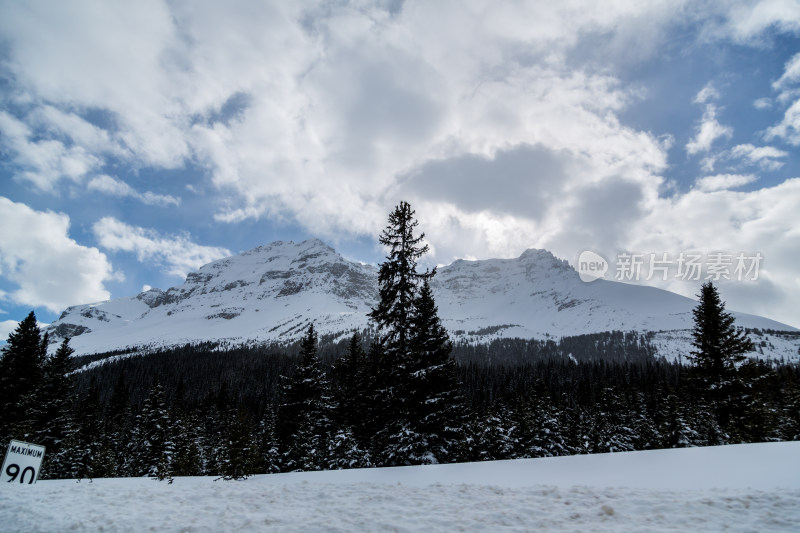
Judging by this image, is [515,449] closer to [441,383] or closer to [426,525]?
[441,383]

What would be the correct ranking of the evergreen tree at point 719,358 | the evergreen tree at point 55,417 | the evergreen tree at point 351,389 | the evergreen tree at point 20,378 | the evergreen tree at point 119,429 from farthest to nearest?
the evergreen tree at point 119,429, the evergreen tree at point 55,417, the evergreen tree at point 351,389, the evergreen tree at point 20,378, the evergreen tree at point 719,358

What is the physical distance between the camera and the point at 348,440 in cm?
2878

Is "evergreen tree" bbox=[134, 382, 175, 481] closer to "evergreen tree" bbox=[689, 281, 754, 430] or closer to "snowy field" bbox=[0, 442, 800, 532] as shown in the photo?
"snowy field" bbox=[0, 442, 800, 532]

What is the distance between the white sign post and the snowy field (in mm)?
916

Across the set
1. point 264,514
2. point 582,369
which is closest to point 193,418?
point 264,514

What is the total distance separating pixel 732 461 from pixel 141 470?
159 ft

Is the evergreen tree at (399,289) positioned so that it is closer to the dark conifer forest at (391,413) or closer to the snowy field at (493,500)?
the dark conifer forest at (391,413)

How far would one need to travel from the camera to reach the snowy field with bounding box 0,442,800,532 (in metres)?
7.05

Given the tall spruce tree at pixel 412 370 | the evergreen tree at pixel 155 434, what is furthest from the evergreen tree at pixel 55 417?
the tall spruce tree at pixel 412 370

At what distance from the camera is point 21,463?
44.1ft

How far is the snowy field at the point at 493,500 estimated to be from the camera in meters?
7.05

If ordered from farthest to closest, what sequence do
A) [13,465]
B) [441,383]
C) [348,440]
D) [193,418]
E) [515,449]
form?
1. [193,418]
2. [515,449]
3. [348,440]
4. [441,383]
5. [13,465]

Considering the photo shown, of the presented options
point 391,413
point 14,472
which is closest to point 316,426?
point 391,413

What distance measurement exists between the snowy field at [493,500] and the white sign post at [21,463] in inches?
36.1
